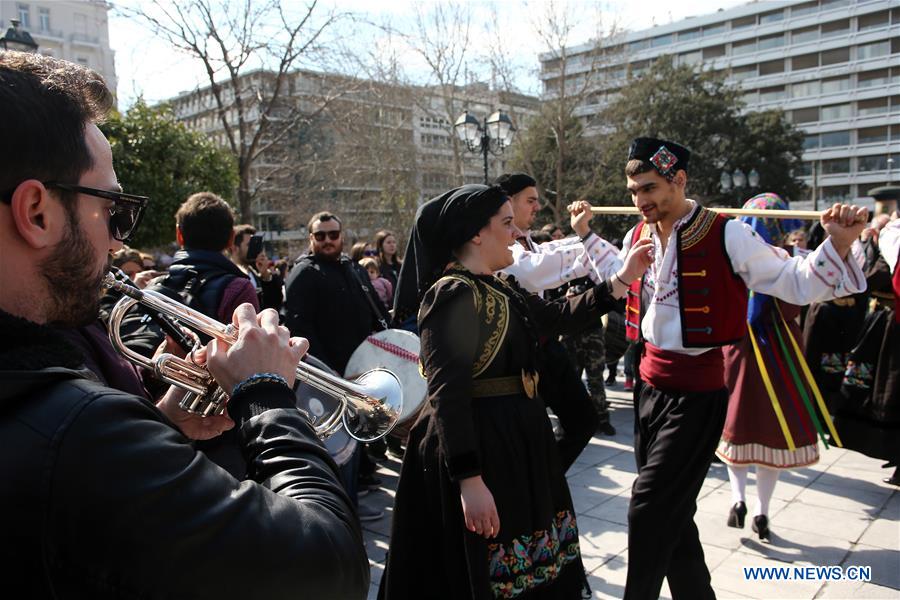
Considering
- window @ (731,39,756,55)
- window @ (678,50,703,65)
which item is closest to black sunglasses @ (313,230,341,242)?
window @ (731,39,756,55)

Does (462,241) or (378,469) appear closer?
(462,241)

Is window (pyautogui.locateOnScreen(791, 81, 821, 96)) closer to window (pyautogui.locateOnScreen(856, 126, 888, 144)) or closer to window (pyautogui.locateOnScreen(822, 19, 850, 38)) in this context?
window (pyautogui.locateOnScreen(822, 19, 850, 38))

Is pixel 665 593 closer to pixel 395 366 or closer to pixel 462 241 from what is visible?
pixel 395 366

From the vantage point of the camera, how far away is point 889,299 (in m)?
5.91

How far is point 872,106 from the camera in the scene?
59.0 metres

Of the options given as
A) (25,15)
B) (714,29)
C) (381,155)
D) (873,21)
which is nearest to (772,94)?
(873,21)

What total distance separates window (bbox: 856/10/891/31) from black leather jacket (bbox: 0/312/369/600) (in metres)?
70.8

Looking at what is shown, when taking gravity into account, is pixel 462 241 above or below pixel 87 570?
above

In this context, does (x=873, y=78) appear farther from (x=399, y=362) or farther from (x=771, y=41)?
(x=399, y=362)

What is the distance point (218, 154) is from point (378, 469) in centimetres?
698

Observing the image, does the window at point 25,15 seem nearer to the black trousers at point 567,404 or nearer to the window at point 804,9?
the black trousers at point 567,404

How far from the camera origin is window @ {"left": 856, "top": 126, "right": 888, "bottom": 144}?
58.1 meters

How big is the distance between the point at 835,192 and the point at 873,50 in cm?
1232

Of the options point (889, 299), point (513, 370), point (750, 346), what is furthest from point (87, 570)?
point (889, 299)
